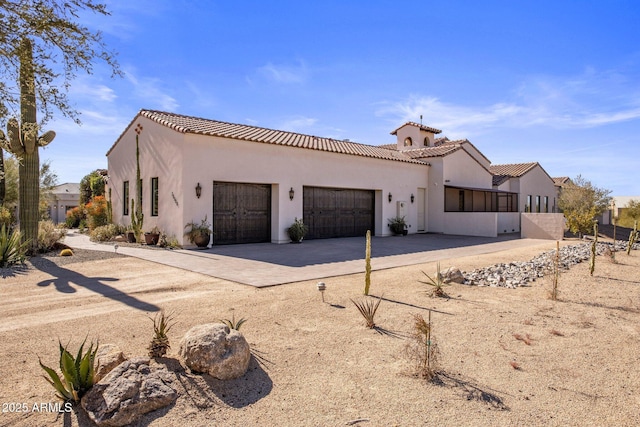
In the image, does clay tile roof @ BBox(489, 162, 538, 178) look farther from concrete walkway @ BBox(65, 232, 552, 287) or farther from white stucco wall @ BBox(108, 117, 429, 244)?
concrete walkway @ BBox(65, 232, 552, 287)

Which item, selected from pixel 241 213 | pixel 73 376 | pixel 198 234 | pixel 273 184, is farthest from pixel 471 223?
pixel 73 376

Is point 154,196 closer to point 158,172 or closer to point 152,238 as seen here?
point 158,172

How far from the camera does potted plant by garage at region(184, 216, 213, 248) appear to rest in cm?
1465

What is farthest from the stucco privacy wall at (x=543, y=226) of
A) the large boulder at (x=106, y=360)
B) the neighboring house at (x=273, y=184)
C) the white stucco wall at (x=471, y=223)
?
the large boulder at (x=106, y=360)

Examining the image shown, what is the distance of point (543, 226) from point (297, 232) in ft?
46.3

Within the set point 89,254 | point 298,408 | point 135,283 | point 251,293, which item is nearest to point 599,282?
point 251,293

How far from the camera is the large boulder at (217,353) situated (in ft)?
12.9

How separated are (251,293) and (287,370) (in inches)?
136

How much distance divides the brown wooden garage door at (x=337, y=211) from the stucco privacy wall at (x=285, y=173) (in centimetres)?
47

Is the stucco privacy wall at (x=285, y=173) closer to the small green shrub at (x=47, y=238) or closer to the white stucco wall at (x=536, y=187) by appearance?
the small green shrub at (x=47, y=238)

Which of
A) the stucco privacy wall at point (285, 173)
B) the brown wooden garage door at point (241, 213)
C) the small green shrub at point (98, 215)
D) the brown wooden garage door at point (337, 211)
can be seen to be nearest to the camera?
the stucco privacy wall at point (285, 173)

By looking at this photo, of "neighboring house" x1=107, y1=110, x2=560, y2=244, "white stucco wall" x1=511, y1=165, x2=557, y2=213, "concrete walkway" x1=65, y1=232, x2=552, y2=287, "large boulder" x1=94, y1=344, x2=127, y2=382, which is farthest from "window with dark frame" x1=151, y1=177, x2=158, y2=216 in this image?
"white stucco wall" x1=511, y1=165, x2=557, y2=213

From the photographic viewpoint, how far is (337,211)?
66.1ft

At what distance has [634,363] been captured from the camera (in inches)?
179
